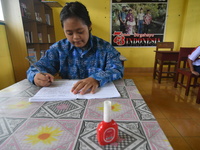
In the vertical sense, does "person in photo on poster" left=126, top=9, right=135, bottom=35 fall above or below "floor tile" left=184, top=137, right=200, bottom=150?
above

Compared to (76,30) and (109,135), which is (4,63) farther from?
(109,135)

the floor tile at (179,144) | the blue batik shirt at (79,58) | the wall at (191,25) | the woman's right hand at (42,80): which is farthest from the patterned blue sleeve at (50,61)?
the wall at (191,25)

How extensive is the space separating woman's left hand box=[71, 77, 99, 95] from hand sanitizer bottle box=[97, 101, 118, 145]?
31 centimetres

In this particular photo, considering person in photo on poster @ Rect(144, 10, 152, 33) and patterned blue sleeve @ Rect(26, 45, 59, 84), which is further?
person in photo on poster @ Rect(144, 10, 152, 33)

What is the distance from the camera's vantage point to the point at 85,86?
0.61 meters

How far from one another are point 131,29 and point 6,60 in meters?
2.90

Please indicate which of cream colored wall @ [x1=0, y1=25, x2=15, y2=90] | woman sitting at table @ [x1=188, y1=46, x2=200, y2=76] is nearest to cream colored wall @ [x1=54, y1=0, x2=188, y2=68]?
woman sitting at table @ [x1=188, y1=46, x2=200, y2=76]

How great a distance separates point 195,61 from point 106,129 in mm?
2351

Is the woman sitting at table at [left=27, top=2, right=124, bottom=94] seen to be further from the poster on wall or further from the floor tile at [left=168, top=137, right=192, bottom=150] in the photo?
the poster on wall

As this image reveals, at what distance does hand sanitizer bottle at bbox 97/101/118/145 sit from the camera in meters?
0.29

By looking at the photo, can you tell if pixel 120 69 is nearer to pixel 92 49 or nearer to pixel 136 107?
pixel 92 49

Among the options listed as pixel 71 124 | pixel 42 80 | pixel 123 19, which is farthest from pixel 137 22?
pixel 71 124

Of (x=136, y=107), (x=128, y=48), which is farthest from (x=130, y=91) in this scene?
(x=128, y=48)

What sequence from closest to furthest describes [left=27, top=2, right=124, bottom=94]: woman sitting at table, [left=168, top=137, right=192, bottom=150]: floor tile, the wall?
1. [left=27, top=2, right=124, bottom=94]: woman sitting at table
2. [left=168, top=137, right=192, bottom=150]: floor tile
3. the wall
